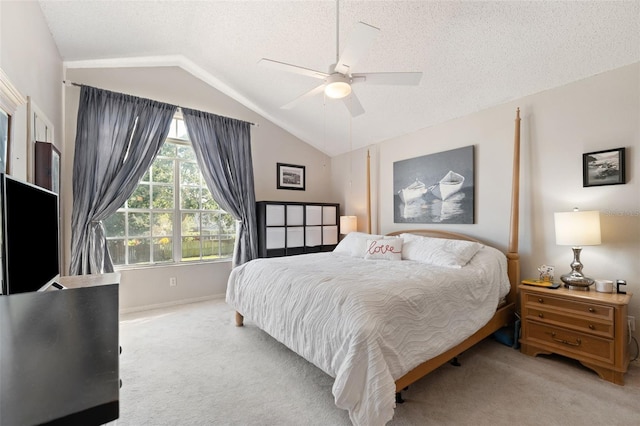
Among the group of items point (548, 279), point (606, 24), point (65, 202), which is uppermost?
point (606, 24)

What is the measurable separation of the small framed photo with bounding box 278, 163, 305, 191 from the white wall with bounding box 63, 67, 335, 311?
89mm

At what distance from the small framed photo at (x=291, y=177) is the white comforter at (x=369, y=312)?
2.19 metres

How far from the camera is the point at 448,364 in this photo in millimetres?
2330

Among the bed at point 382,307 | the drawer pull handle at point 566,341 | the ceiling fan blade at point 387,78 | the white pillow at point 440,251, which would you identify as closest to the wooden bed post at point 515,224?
the bed at point 382,307

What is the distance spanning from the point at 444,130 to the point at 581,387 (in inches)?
109

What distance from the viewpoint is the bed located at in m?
1.55

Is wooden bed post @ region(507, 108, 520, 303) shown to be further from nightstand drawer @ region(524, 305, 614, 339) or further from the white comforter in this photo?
nightstand drawer @ region(524, 305, 614, 339)

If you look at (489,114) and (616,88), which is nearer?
(616,88)

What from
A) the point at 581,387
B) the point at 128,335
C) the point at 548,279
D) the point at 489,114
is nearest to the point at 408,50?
the point at 489,114

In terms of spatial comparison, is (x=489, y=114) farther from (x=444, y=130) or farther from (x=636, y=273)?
(x=636, y=273)

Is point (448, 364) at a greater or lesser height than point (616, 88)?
lesser

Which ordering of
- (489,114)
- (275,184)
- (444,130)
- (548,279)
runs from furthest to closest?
(275,184), (444,130), (489,114), (548,279)

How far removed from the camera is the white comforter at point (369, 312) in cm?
154

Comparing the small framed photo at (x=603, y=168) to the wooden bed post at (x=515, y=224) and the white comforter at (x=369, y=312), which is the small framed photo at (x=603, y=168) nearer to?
the wooden bed post at (x=515, y=224)
